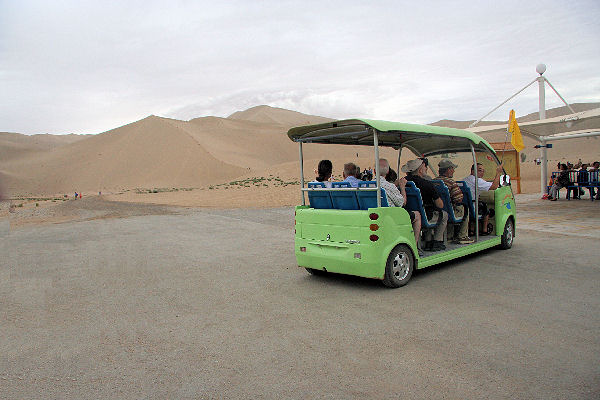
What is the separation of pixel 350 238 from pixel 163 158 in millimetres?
63989

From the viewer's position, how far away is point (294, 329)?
189 inches

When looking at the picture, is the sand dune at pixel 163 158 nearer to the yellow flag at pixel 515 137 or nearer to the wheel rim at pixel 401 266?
the yellow flag at pixel 515 137

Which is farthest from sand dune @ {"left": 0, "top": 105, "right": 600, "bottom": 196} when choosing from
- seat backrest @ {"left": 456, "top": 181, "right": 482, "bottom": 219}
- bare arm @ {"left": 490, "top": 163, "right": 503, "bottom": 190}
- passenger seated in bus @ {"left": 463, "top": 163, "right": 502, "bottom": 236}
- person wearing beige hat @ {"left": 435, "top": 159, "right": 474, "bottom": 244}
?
seat backrest @ {"left": 456, "top": 181, "right": 482, "bottom": 219}

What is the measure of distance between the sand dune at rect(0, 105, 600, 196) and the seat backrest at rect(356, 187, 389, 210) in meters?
39.4

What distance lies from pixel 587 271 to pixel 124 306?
6.50 m

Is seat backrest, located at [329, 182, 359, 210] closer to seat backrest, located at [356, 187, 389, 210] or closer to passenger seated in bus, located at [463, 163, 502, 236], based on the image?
seat backrest, located at [356, 187, 389, 210]

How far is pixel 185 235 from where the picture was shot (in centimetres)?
Answer: 1253

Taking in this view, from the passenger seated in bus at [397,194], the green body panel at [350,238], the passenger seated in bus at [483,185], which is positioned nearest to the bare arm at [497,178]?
the passenger seated in bus at [483,185]

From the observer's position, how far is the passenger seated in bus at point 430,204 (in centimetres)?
729

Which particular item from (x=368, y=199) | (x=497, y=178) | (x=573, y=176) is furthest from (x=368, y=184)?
(x=573, y=176)

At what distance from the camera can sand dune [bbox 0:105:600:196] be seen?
192 feet

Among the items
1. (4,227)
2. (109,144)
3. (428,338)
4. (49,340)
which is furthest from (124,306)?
(109,144)

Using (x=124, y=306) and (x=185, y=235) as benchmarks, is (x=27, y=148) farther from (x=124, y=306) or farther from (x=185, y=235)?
(x=124, y=306)

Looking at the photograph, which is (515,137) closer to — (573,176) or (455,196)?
(455,196)
